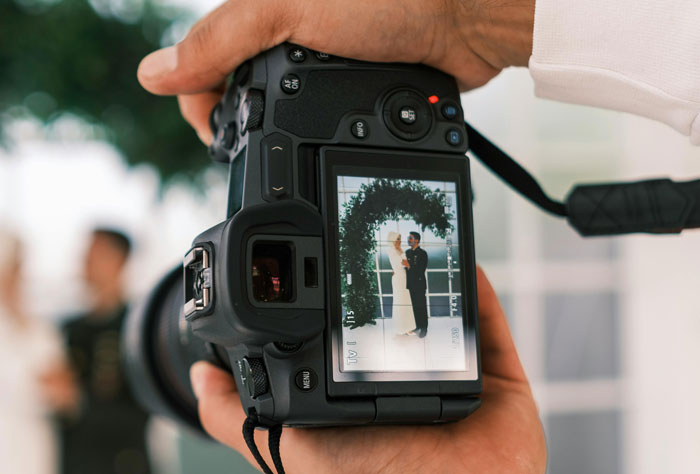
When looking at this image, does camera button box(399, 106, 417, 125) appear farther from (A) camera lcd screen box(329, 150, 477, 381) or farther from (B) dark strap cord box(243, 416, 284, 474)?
(B) dark strap cord box(243, 416, 284, 474)

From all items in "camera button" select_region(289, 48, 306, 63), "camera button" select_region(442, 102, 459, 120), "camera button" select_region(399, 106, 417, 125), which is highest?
"camera button" select_region(289, 48, 306, 63)

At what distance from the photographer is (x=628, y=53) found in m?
0.59

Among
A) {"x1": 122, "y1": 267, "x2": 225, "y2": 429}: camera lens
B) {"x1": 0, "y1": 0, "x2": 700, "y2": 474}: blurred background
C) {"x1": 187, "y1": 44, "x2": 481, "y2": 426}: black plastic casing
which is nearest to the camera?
{"x1": 187, "y1": 44, "x2": 481, "y2": 426}: black plastic casing

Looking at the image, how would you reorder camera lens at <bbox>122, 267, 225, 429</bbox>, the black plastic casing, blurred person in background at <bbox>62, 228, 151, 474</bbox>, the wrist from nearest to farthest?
1. the black plastic casing
2. the wrist
3. camera lens at <bbox>122, 267, 225, 429</bbox>
4. blurred person in background at <bbox>62, 228, 151, 474</bbox>

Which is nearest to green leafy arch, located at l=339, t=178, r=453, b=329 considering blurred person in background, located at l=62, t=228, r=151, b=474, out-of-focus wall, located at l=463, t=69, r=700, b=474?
blurred person in background, located at l=62, t=228, r=151, b=474

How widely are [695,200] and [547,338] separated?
80.1 inches

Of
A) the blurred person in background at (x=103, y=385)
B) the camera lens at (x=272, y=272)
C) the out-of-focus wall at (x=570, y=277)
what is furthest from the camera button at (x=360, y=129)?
the out-of-focus wall at (x=570, y=277)

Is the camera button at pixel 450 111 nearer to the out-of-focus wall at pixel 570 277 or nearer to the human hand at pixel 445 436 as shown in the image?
the human hand at pixel 445 436

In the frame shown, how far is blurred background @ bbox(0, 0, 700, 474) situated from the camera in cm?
185

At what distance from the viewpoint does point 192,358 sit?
749 mm

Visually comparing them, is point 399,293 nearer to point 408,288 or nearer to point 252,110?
point 408,288

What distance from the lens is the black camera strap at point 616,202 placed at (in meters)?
0.64

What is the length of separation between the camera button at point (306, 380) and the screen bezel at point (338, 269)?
0.01m

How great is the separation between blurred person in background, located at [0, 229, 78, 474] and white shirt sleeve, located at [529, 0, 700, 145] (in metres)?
2.02
